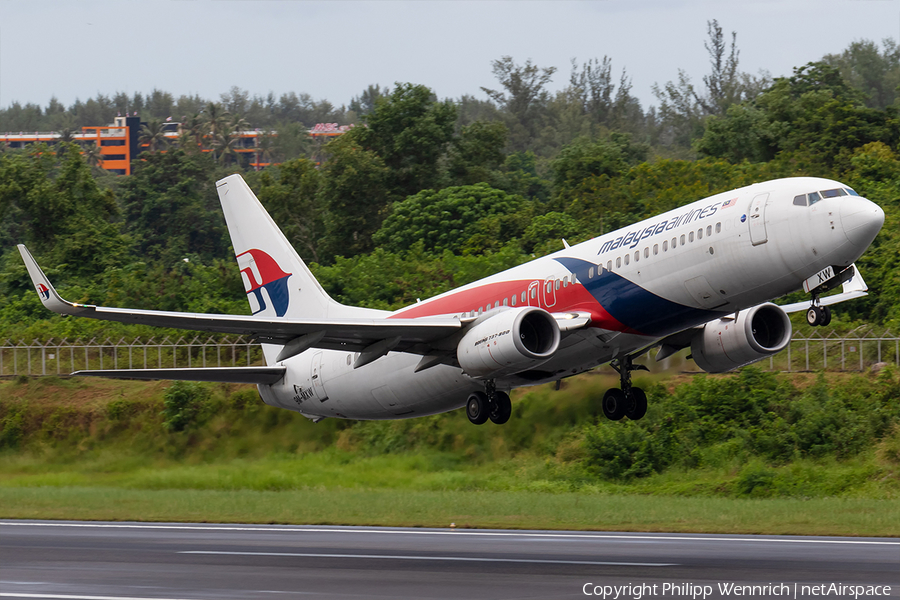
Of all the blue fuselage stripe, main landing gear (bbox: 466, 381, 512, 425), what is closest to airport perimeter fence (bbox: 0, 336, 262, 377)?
main landing gear (bbox: 466, 381, 512, 425)

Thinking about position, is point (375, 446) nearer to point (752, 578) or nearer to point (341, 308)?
point (341, 308)

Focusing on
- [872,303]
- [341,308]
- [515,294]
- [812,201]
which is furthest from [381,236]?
[812,201]

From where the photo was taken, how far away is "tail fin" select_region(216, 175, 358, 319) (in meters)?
38.8

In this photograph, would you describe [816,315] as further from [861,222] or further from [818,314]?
[861,222]

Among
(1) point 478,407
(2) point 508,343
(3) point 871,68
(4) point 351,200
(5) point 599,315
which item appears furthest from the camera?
(3) point 871,68

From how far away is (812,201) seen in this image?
25.1 m

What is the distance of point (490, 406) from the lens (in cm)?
3033

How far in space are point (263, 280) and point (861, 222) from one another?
21.9m

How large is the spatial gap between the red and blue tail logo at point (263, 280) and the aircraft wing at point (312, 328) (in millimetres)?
6802

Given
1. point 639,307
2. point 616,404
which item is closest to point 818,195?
point 639,307

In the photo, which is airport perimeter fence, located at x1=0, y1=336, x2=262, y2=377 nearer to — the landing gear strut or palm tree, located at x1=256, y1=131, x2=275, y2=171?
the landing gear strut

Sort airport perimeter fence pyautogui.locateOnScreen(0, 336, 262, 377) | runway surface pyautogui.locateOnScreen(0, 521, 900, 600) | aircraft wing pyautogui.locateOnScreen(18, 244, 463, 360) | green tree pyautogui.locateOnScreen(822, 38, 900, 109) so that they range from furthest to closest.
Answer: green tree pyautogui.locateOnScreen(822, 38, 900, 109), airport perimeter fence pyautogui.locateOnScreen(0, 336, 262, 377), aircraft wing pyautogui.locateOnScreen(18, 244, 463, 360), runway surface pyautogui.locateOnScreen(0, 521, 900, 600)

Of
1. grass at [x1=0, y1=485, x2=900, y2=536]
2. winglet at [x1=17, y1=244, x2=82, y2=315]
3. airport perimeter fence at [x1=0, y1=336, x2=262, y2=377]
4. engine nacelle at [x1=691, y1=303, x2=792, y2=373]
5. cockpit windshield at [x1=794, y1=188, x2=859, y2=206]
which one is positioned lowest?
grass at [x1=0, y1=485, x2=900, y2=536]

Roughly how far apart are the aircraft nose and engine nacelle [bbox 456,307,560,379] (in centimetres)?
747
